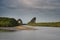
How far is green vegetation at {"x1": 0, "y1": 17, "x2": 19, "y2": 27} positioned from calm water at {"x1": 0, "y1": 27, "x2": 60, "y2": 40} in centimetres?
19

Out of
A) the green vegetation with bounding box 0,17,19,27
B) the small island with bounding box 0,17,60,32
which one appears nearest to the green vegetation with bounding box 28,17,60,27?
the small island with bounding box 0,17,60,32

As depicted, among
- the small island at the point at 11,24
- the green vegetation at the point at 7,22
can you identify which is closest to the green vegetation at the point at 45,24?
the small island at the point at 11,24

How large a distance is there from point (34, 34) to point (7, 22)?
0.62 m

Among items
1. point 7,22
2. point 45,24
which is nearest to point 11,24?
point 7,22

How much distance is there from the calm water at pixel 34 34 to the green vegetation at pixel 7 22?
19cm

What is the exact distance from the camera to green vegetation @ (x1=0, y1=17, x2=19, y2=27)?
3.22 m

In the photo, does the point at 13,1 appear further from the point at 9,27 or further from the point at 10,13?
the point at 9,27

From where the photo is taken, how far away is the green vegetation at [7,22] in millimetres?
3225

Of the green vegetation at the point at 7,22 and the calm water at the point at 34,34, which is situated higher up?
the green vegetation at the point at 7,22

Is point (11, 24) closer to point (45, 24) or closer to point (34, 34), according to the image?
point (34, 34)

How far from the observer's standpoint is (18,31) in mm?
3191

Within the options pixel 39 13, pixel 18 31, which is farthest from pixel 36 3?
pixel 18 31

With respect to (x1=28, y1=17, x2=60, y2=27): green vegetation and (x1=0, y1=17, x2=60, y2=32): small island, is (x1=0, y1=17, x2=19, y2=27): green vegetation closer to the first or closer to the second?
(x1=0, y1=17, x2=60, y2=32): small island

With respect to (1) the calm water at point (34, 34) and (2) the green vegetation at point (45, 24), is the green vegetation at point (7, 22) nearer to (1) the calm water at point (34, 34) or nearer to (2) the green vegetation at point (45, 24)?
(1) the calm water at point (34, 34)
